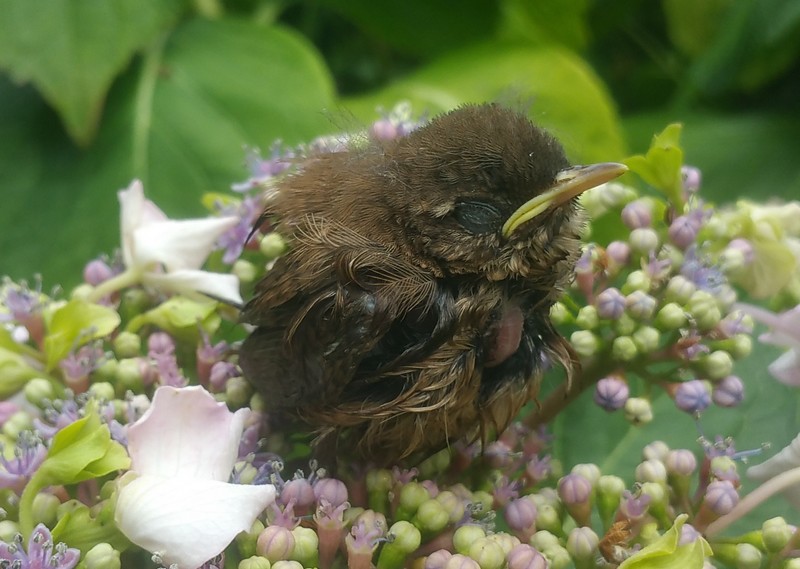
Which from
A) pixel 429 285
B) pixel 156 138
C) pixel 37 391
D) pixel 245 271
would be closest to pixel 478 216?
pixel 429 285

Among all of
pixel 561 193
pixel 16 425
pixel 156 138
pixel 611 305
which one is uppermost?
pixel 561 193

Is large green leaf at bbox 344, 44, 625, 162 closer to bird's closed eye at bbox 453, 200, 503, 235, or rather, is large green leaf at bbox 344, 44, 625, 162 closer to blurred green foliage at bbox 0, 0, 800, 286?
blurred green foliage at bbox 0, 0, 800, 286

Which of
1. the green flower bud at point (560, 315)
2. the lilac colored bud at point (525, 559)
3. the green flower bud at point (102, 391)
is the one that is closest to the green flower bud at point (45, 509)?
the green flower bud at point (102, 391)

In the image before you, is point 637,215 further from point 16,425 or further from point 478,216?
point 16,425

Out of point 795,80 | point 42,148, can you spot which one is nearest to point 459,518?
point 42,148

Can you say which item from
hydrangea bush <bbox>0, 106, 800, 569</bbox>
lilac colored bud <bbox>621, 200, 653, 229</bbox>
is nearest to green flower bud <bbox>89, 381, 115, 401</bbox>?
hydrangea bush <bbox>0, 106, 800, 569</bbox>
